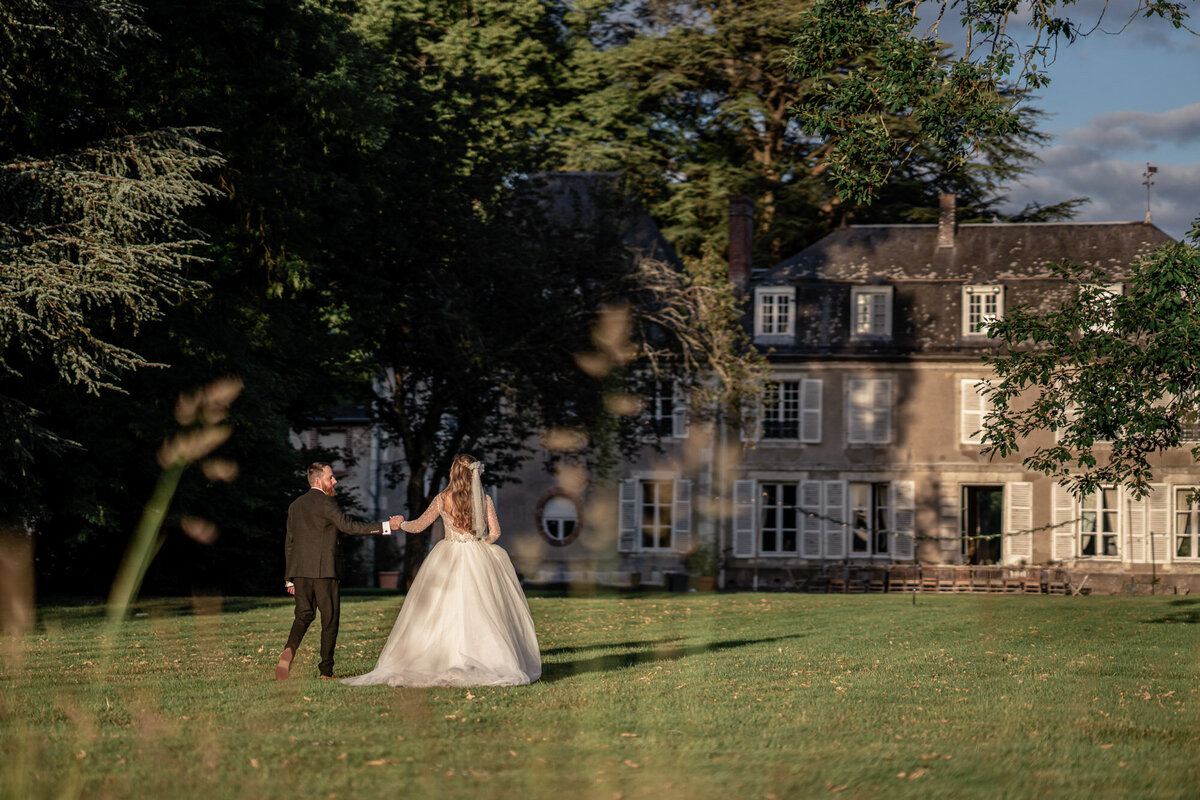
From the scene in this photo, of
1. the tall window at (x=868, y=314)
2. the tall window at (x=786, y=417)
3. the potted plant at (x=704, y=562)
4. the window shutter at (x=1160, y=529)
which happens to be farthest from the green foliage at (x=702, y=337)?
the window shutter at (x=1160, y=529)

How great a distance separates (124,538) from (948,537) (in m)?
23.8

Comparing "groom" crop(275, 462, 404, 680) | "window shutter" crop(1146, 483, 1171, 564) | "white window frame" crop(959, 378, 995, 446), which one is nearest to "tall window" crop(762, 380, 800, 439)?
"white window frame" crop(959, 378, 995, 446)

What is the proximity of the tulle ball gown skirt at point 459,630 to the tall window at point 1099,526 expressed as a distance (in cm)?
3245

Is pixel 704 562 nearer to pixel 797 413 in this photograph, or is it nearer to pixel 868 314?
pixel 797 413

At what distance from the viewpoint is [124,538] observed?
84.6 feet

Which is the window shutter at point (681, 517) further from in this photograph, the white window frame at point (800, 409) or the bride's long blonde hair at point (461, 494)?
the bride's long blonde hair at point (461, 494)

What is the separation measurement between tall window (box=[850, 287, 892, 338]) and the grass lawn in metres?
24.8

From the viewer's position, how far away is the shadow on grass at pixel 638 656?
42.1ft

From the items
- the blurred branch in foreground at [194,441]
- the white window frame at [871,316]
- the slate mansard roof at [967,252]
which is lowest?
the blurred branch in foreground at [194,441]

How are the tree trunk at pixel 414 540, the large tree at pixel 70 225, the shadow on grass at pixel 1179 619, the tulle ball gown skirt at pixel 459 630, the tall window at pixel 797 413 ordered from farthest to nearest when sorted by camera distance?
1. the tall window at pixel 797 413
2. the tree trunk at pixel 414 540
3. the shadow on grass at pixel 1179 619
4. the large tree at pixel 70 225
5. the tulle ball gown skirt at pixel 459 630

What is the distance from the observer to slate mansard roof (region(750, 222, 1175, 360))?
4172 centimetres

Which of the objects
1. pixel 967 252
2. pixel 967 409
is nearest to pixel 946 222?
pixel 967 252

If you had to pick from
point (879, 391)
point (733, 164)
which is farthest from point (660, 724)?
point (733, 164)

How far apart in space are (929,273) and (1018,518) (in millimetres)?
7341
